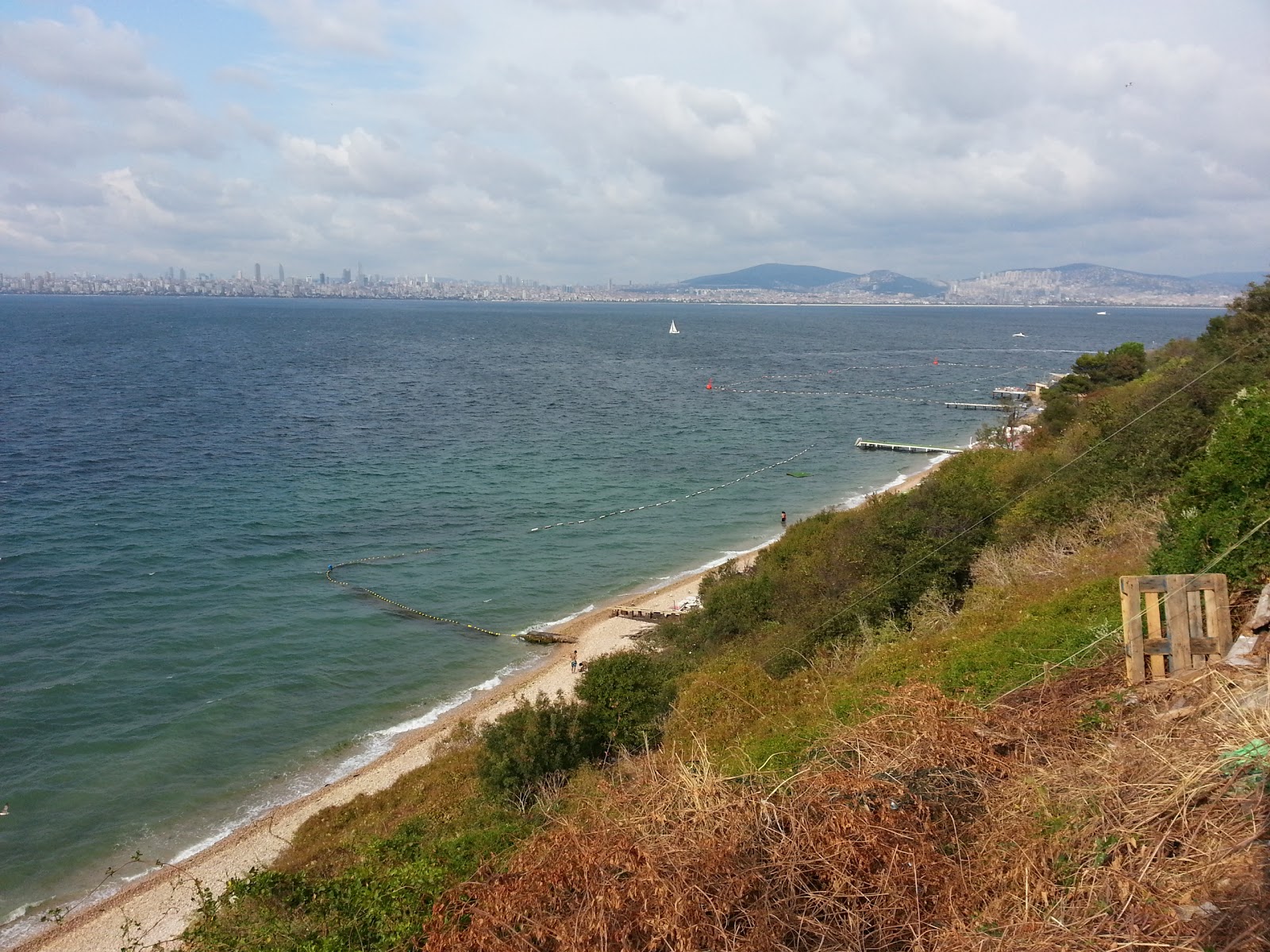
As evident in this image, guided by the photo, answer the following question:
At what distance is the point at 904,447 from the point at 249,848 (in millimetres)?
49205

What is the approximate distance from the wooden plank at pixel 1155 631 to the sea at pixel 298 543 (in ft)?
58.9

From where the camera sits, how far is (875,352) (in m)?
133

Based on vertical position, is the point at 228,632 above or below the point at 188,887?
above

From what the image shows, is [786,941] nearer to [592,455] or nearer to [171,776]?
[171,776]

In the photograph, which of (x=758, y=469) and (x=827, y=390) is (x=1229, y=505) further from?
(x=827, y=390)

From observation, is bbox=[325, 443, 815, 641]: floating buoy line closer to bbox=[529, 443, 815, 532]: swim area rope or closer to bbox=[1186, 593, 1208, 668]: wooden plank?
bbox=[529, 443, 815, 532]: swim area rope

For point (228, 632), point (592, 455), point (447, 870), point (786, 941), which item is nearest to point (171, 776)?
point (228, 632)

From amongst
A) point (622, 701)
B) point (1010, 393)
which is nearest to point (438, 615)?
point (622, 701)

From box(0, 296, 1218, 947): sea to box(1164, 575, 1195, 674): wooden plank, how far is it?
1816 cm

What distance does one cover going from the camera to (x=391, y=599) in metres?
30.0

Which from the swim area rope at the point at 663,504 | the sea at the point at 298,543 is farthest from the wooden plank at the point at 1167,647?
the swim area rope at the point at 663,504

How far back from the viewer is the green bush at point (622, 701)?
15.4 meters

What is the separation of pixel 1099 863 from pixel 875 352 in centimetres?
13468

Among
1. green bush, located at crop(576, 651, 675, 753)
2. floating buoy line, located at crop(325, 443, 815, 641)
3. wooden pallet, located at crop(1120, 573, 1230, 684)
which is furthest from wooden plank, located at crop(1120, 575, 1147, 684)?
floating buoy line, located at crop(325, 443, 815, 641)
